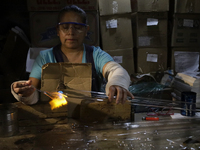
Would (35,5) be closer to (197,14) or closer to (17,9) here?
(17,9)

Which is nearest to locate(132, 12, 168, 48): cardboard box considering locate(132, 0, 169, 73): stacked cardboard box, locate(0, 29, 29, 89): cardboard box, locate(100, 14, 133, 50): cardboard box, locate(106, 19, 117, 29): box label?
locate(132, 0, 169, 73): stacked cardboard box

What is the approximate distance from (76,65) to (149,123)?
51 cm

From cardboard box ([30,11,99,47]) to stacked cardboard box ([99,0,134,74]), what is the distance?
216 millimetres

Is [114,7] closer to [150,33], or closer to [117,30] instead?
[117,30]

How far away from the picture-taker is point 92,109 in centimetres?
97

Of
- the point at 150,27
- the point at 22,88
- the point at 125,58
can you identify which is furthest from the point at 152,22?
the point at 22,88

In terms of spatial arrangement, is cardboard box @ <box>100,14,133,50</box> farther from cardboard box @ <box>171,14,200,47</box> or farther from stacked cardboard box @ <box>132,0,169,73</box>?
cardboard box @ <box>171,14,200,47</box>

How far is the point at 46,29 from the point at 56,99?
0.51m

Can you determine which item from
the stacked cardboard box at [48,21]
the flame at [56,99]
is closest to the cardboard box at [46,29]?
the stacked cardboard box at [48,21]

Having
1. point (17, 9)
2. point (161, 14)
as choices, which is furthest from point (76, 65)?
point (161, 14)

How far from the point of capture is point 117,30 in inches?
58.5

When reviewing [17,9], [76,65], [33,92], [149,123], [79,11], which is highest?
[17,9]

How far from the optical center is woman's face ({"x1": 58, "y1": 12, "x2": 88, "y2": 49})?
1024 mm

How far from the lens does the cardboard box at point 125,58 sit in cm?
145
